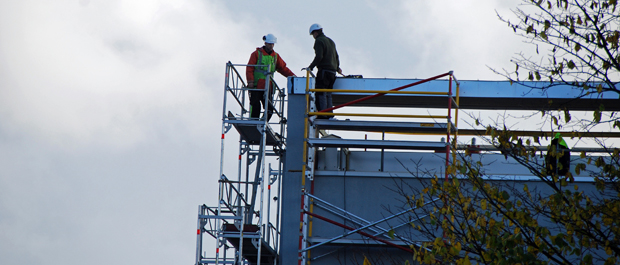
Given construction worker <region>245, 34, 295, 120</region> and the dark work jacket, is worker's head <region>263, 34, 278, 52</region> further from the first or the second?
the dark work jacket

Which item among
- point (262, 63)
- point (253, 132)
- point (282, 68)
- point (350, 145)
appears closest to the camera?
point (350, 145)

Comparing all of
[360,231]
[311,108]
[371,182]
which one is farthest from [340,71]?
[360,231]

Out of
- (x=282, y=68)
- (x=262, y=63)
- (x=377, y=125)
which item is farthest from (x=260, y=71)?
(x=377, y=125)

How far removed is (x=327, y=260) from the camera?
42.9ft

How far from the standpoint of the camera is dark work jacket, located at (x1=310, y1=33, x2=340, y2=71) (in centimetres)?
1366

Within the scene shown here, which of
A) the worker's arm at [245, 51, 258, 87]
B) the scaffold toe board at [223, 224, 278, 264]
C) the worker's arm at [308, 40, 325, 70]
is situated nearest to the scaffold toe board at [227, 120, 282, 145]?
the worker's arm at [245, 51, 258, 87]

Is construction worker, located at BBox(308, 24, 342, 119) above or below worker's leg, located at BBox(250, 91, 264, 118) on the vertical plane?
above

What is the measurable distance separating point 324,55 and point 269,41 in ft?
3.96

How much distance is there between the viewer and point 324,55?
45.3 ft

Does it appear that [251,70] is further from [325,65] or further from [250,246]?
[250,246]

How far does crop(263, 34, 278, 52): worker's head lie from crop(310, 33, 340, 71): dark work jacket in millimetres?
891

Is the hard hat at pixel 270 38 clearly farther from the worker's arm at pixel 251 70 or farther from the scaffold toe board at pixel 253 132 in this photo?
the scaffold toe board at pixel 253 132

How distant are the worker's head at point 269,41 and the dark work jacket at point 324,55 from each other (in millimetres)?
891

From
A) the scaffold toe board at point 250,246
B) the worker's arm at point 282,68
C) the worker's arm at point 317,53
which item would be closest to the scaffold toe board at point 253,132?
the worker's arm at point 282,68
